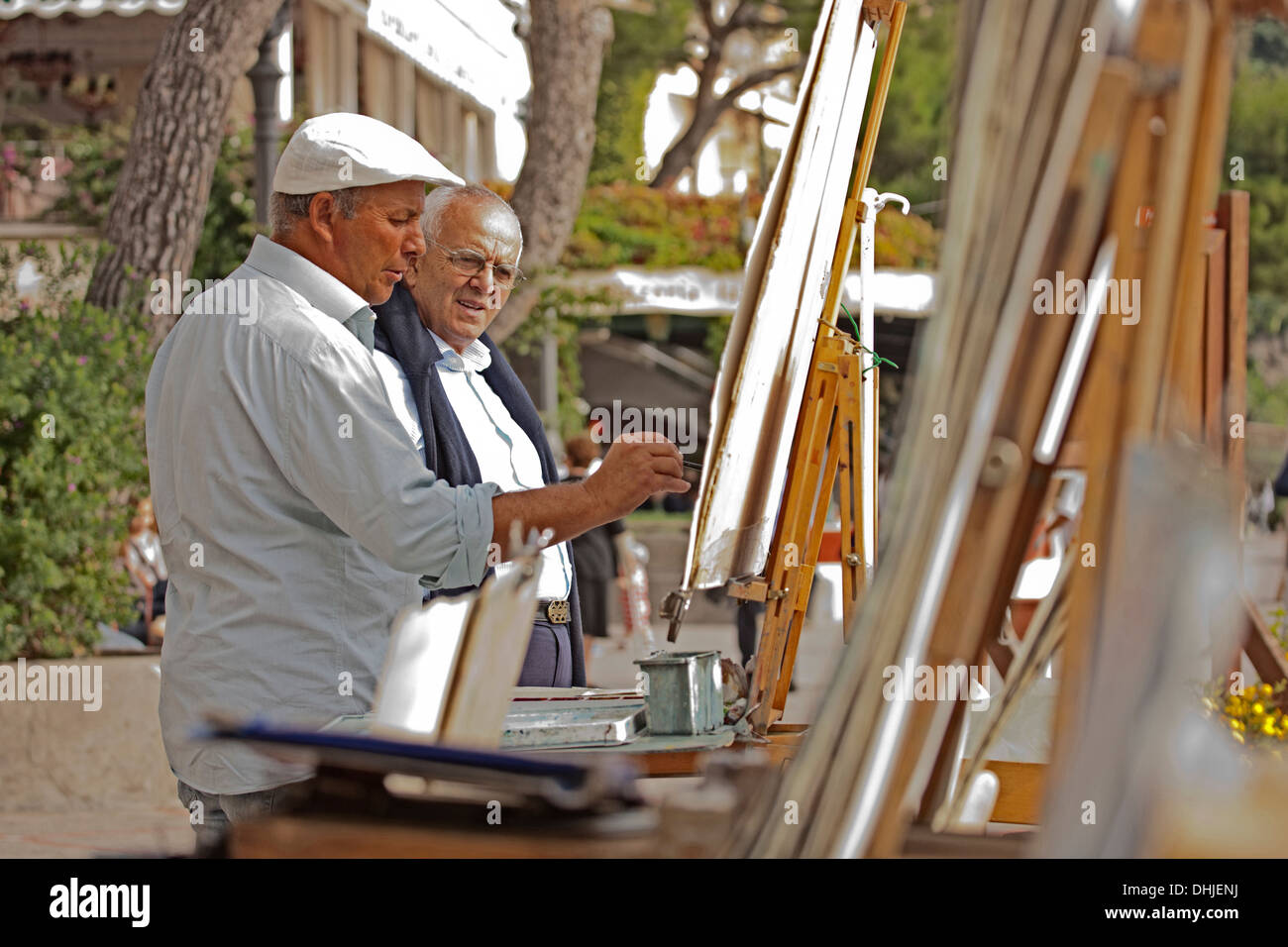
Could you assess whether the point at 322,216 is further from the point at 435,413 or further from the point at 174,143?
the point at 174,143

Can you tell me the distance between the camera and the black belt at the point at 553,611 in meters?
2.84

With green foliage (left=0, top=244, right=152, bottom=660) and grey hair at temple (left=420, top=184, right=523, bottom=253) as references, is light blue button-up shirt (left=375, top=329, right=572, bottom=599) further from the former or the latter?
green foliage (left=0, top=244, right=152, bottom=660)

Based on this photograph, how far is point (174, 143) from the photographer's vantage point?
616 centimetres

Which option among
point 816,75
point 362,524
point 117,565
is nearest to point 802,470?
point 816,75

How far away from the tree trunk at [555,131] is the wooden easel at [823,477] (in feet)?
15.3

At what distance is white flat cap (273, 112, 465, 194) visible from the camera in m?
2.08

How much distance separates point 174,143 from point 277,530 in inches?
182

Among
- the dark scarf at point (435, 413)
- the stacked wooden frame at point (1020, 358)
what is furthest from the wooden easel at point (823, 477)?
the stacked wooden frame at point (1020, 358)

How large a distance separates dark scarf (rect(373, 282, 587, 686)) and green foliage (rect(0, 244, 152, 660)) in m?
2.97

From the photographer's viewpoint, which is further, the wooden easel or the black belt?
the black belt

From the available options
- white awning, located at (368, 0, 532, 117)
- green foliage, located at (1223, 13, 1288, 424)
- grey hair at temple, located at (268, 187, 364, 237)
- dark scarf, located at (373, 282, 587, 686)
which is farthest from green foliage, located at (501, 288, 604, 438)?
green foliage, located at (1223, 13, 1288, 424)

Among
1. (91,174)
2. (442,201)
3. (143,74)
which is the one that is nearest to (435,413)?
(442,201)

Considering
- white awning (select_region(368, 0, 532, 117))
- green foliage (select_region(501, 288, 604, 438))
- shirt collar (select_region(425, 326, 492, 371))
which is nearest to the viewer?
shirt collar (select_region(425, 326, 492, 371))

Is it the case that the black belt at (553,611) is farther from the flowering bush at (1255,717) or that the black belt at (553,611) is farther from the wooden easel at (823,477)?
the flowering bush at (1255,717)
